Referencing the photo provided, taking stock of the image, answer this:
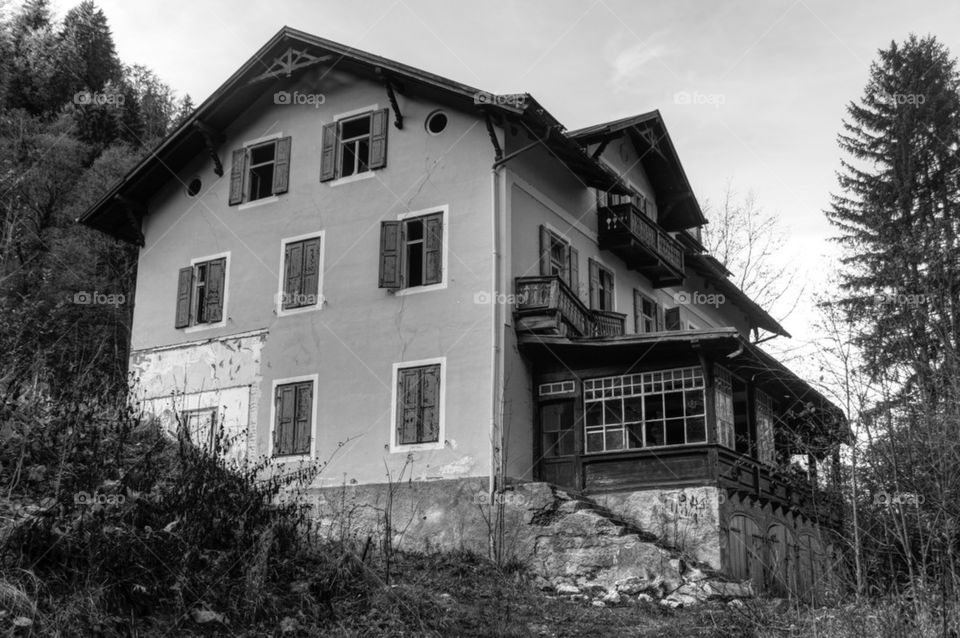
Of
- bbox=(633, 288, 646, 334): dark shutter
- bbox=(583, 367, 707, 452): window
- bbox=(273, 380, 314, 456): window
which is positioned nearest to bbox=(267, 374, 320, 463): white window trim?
bbox=(273, 380, 314, 456): window

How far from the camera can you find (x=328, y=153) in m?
21.8

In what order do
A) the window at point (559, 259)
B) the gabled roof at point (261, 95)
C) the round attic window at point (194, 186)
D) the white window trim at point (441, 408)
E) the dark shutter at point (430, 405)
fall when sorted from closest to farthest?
Result: the white window trim at point (441, 408), the dark shutter at point (430, 405), the gabled roof at point (261, 95), the window at point (559, 259), the round attic window at point (194, 186)

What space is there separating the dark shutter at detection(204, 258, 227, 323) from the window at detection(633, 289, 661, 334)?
31.2ft

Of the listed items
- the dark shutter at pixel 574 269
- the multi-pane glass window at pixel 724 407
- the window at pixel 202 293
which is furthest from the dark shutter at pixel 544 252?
the window at pixel 202 293

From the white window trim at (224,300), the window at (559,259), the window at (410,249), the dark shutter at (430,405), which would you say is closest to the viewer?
the dark shutter at (430,405)

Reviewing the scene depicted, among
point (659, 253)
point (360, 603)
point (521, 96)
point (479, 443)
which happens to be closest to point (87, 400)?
point (360, 603)

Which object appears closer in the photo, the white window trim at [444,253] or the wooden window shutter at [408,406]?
the wooden window shutter at [408,406]

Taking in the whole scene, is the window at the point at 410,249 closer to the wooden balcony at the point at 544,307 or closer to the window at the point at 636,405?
the wooden balcony at the point at 544,307

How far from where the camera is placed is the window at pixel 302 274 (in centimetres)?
2111

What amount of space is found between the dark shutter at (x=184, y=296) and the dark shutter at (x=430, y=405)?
623 centimetres

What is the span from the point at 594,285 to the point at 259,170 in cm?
795

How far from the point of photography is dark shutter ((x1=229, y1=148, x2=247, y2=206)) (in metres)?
22.8

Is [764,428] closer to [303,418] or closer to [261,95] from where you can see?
[303,418]

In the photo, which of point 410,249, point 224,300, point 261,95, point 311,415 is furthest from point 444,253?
point 261,95
